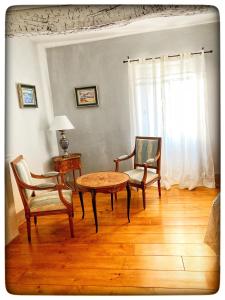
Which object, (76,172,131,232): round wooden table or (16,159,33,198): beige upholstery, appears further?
(76,172,131,232): round wooden table

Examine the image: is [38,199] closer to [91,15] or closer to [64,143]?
[64,143]

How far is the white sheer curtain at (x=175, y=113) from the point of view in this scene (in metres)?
2.08

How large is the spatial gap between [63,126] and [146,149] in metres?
0.85

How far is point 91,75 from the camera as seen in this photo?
228 cm

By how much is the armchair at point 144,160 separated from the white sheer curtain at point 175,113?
0.28 ft

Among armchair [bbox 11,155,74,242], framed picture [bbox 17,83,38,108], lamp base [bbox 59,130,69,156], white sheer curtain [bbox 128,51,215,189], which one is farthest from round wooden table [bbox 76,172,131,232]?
framed picture [bbox 17,83,38,108]

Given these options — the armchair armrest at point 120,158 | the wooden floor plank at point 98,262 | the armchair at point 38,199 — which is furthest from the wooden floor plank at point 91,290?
the armchair armrest at point 120,158

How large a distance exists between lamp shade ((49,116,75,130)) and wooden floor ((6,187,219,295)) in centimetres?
80

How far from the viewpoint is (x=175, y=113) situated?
2211mm

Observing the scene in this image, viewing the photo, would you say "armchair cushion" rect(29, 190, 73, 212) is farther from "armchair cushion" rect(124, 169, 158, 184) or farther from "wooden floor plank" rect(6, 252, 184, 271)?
"armchair cushion" rect(124, 169, 158, 184)

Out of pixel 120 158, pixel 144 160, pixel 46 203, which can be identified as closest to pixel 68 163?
pixel 120 158

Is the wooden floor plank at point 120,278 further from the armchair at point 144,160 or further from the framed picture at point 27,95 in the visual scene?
the framed picture at point 27,95

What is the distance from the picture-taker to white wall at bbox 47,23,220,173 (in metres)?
2.07
